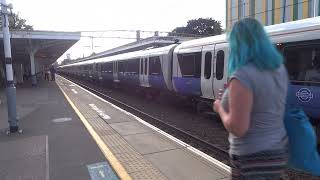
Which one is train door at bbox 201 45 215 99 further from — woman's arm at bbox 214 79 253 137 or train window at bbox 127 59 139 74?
train window at bbox 127 59 139 74

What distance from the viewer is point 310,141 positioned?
2469 mm

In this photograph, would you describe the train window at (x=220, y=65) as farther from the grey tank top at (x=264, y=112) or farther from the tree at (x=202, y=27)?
the tree at (x=202, y=27)

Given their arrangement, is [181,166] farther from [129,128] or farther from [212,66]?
[212,66]

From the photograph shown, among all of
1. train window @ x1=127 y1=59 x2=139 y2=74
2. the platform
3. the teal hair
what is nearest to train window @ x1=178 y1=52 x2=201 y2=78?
the platform

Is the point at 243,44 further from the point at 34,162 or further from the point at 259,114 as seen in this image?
the point at 34,162

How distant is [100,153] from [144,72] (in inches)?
475

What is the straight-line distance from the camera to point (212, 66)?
11.3 meters

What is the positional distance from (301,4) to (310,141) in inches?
1421

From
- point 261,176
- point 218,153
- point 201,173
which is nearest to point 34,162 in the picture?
point 201,173

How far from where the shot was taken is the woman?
2387 mm

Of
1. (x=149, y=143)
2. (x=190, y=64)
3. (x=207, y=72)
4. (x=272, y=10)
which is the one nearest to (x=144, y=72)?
(x=190, y=64)

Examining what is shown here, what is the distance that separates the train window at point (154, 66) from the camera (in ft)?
55.6

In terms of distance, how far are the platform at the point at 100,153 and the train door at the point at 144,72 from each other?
731cm

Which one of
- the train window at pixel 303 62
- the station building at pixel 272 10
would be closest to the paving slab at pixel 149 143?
the train window at pixel 303 62
